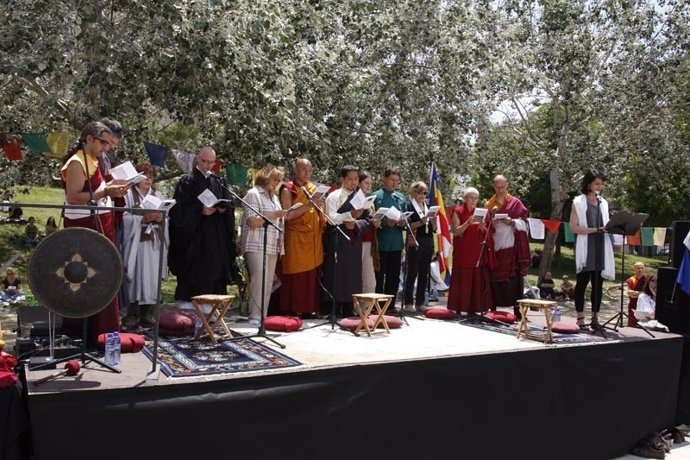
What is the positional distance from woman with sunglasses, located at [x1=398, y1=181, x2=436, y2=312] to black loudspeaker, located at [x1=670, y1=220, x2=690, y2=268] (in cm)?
241

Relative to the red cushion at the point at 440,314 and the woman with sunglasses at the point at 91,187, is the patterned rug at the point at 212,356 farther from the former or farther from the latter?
the red cushion at the point at 440,314

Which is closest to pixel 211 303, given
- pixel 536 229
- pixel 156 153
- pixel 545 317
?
pixel 545 317

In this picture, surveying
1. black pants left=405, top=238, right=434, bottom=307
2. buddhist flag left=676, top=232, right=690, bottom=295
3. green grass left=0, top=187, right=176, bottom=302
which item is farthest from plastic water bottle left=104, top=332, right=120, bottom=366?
green grass left=0, top=187, right=176, bottom=302

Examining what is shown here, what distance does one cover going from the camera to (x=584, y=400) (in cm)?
528

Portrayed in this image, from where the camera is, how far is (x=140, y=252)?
5711mm

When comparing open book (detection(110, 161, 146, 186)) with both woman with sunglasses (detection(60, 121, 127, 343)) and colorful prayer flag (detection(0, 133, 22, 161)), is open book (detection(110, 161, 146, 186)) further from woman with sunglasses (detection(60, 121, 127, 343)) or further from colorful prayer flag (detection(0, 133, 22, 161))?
colorful prayer flag (detection(0, 133, 22, 161))

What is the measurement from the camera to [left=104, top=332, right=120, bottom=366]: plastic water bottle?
3.86 meters

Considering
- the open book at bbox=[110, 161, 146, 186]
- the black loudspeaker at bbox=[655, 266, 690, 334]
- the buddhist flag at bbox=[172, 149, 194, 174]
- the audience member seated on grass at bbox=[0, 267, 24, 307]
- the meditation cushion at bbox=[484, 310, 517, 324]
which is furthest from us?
the audience member seated on grass at bbox=[0, 267, 24, 307]

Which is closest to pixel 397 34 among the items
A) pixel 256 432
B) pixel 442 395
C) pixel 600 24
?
pixel 442 395

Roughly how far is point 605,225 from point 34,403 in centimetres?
479

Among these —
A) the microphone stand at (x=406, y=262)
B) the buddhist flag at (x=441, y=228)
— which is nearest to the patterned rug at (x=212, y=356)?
the microphone stand at (x=406, y=262)

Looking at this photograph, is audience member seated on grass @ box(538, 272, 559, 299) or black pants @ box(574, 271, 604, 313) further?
audience member seated on grass @ box(538, 272, 559, 299)

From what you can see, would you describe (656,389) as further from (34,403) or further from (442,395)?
(34,403)

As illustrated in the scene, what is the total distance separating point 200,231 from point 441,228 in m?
4.05
